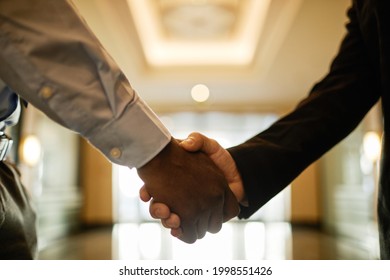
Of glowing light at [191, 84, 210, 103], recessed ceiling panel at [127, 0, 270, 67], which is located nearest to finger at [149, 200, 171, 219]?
recessed ceiling panel at [127, 0, 270, 67]

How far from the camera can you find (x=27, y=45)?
0.67m

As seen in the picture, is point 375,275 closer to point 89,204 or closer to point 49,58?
point 49,58

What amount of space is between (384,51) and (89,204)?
6.81m

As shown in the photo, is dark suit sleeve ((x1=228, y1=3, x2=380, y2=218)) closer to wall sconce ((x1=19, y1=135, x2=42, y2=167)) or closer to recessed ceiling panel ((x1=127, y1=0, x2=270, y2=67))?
recessed ceiling panel ((x1=127, y1=0, x2=270, y2=67))

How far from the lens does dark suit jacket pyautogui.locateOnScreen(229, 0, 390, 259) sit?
1041 mm

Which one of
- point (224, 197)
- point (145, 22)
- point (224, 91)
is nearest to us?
point (224, 197)

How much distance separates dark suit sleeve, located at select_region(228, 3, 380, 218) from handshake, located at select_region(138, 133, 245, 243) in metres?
0.08

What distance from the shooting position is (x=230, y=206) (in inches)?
39.2

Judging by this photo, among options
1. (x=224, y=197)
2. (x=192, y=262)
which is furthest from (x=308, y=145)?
(x=192, y=262)

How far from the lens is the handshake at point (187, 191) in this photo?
2.85ft

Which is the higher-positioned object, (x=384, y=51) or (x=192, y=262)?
(x=384, y=51)

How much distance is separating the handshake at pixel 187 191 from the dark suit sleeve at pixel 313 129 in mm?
80

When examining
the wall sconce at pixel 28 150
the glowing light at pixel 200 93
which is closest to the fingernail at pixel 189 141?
the wall sconce at pixel 28 150

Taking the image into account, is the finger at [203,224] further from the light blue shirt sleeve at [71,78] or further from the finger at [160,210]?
the light blue shirt sleeve at [71,78]
